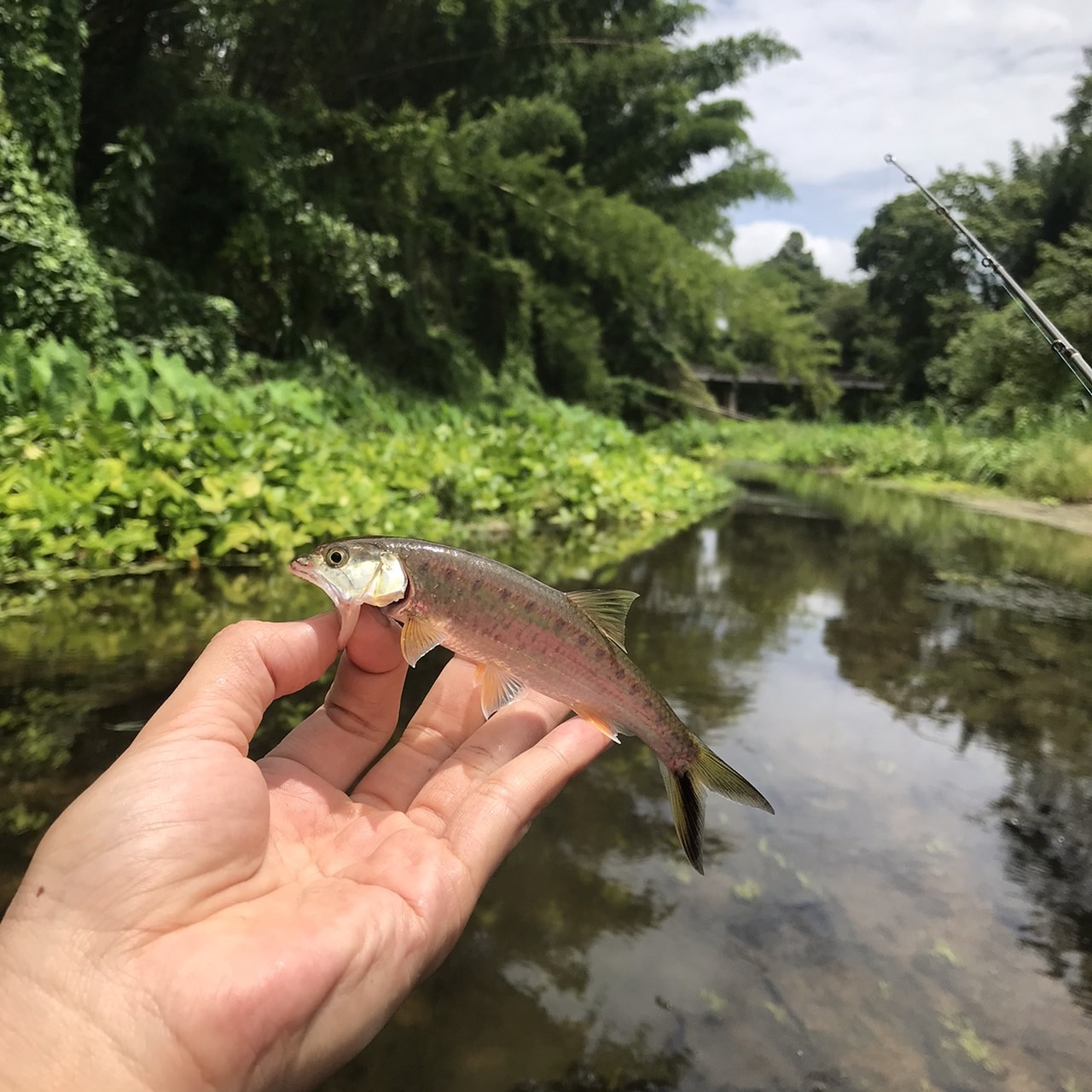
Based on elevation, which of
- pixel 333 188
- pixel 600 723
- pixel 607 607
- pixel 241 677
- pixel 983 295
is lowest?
pixel 600 723

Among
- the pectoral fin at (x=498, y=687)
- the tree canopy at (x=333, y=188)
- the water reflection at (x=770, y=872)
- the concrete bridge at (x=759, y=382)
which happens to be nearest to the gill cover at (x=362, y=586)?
the pectoral fin at (x=498, y=687)

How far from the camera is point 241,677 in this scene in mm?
1980

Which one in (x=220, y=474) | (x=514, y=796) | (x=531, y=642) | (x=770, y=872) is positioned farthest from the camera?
(x=220, y=474)

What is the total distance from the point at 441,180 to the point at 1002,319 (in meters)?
21.0

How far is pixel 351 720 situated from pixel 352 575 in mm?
576

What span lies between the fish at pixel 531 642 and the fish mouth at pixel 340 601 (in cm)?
1

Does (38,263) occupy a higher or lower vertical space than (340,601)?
higher

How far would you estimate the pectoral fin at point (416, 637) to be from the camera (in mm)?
2295

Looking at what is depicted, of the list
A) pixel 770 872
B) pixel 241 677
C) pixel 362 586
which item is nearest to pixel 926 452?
pixel 770 872

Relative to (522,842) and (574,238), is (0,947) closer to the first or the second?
(522,842)

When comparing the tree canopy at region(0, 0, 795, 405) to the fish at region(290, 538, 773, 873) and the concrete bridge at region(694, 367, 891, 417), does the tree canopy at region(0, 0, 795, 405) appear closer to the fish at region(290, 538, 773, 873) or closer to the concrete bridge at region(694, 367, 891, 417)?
the fish at region(290, 538, 773, 873)

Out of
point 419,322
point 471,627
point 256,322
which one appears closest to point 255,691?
point 471,627

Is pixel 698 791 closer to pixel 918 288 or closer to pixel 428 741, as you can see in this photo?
pixel 428 741

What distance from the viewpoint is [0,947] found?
1617 mm
